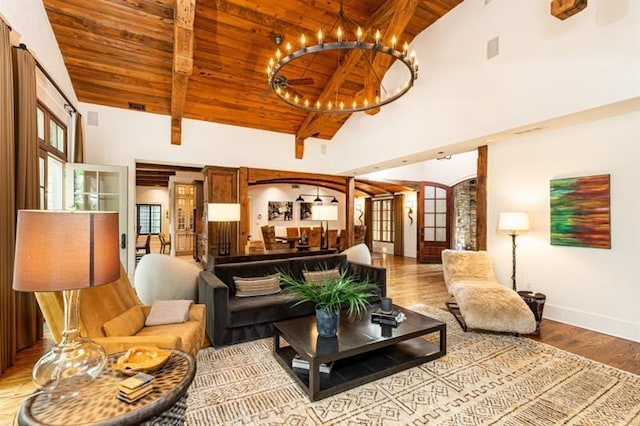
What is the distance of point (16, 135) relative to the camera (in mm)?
2869

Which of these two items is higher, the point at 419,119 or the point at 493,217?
the point at 419,119

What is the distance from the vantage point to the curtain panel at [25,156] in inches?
113

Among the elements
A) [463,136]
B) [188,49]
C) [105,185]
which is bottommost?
[105,185]

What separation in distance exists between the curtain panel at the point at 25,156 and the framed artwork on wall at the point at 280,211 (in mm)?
7422

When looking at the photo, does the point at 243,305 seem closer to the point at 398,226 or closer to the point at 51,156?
the point at 51,156

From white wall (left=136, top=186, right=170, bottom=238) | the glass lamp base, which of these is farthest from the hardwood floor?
white wall (left=136, top=186, right=170, bottom=238)

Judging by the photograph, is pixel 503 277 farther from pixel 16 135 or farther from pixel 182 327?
pixel 16 135

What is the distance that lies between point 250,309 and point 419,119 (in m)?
4.27

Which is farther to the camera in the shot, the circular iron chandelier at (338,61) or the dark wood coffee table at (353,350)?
the circular iron chandelier at (338,61)

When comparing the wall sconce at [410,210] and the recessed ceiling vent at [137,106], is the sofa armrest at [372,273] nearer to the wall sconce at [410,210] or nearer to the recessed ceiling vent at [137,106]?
the recessed ceiling vent at [137,106]

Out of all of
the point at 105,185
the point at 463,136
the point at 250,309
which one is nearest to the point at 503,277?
the point at 463,136

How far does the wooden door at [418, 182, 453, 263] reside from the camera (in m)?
8.95

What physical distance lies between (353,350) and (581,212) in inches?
141

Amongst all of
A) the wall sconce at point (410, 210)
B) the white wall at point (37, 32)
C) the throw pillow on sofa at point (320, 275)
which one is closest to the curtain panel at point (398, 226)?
the wall sconce at point (410, 210)
